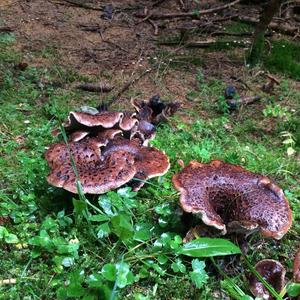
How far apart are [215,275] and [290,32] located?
660cm

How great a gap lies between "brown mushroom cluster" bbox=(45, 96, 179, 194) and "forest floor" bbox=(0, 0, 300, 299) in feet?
0.53

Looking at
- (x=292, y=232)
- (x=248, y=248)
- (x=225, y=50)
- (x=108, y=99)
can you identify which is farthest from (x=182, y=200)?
(x=225, y=50)

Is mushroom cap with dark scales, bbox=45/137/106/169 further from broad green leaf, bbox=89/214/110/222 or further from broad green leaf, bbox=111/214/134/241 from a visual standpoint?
broad green leaf, bbox=111/214/134/241

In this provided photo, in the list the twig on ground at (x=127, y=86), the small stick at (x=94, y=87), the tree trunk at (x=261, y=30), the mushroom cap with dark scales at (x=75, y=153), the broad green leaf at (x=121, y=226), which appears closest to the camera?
the broad green leaf at (x=121, y=226)

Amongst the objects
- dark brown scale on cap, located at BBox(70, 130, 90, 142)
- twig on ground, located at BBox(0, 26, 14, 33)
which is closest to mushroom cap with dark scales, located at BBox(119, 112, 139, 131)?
dark brown scale on cap, located at BBox(70, 130, 90, 142)

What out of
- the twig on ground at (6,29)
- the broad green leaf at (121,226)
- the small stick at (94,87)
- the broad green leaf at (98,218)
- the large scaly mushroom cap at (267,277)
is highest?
the broad green leaf at (121,226)

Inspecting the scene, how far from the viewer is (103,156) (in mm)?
3494

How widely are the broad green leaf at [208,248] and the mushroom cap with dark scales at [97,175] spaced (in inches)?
25.9

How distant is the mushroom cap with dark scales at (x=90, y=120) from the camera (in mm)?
3625

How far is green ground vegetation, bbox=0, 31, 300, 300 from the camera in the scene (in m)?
2.61

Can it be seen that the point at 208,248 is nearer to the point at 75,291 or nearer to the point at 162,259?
the point at 162,259

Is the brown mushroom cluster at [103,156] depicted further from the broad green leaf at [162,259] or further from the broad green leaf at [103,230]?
the broad green leaf at [162,259]

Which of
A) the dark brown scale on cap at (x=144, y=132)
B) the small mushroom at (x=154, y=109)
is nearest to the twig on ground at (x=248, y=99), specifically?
the small mushroom at (x=154, y=109)

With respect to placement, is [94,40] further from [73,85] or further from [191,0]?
[191,0]
